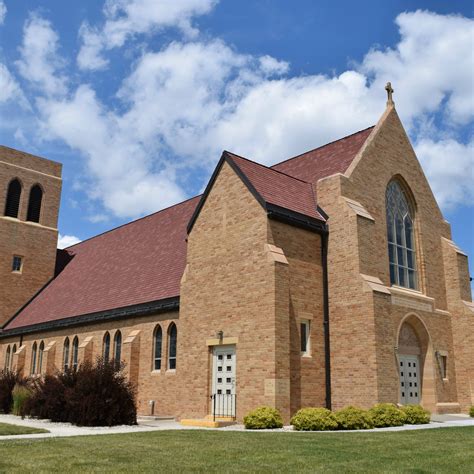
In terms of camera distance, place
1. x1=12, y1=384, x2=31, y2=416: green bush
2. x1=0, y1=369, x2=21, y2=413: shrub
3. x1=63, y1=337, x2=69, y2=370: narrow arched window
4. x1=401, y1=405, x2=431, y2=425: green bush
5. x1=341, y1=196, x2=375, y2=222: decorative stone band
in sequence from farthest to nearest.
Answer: x1=63, y1=337, x2=69, y2=370: narrow arched window < x1=0, y1=369, x2=21, y2=413: shrub < x1=12, y1=384, x2=31, y2=416: green bush < x1=341, y1=196, x2=375, y2=222: decorative stone band < x1=401, y1=405, x2=431, y2=425: green bush

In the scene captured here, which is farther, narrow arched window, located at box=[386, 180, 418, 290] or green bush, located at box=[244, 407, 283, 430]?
narrow arched window, located at box=[386, 180, 418, 290]

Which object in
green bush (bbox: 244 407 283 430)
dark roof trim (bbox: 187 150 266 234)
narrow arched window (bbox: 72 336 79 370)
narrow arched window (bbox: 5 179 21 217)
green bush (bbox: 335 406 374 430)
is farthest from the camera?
narrow arched window (bbox: 5 179 21 217)

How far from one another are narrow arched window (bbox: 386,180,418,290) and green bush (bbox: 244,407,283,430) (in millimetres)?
8524

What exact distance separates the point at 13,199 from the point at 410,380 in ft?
104

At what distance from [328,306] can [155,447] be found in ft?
34.1

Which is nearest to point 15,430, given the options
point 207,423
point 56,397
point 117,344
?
point 56,397

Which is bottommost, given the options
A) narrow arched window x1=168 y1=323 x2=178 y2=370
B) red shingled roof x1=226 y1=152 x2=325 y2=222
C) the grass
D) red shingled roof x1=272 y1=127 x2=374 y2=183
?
the grass

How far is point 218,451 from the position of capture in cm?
1141

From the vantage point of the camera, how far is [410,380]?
22828mm

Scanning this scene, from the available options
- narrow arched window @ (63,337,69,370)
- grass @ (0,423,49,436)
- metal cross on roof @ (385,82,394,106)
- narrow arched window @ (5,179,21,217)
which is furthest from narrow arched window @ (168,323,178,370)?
narrow arched window @ (5,179,21,217)

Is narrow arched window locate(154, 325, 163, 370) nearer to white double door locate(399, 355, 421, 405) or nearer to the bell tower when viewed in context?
white double door locate(399, 355, 421, 405)

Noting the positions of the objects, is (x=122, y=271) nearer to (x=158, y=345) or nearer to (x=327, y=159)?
(x=158, y=345)

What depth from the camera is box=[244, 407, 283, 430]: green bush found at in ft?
56.5

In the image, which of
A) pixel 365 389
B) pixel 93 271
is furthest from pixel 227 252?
pixel 93 271
